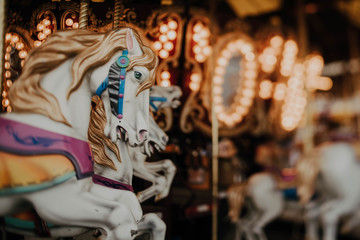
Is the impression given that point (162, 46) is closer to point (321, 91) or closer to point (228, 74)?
point (228, 74)

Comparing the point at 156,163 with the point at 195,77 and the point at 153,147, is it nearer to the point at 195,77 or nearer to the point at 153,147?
the point at 153,147

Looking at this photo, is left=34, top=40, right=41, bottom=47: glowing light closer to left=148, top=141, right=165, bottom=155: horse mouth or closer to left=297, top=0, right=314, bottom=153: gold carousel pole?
left=148, top=141, right=165, bottom=155: horse mouth

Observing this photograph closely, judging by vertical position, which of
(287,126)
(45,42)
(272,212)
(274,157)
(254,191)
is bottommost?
(272,212)

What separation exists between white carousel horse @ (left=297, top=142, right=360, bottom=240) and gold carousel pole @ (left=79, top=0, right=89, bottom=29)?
2009 millimetres

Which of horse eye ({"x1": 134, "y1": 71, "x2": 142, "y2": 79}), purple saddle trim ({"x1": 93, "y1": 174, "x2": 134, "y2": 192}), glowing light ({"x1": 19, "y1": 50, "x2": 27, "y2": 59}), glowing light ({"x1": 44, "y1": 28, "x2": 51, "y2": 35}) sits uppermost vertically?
glowing light ({"x1": 44, "y1": 28, "x2": 51, "y2": 35})

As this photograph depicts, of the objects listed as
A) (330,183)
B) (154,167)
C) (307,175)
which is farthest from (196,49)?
(330,183)

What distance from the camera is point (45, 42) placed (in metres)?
1.14

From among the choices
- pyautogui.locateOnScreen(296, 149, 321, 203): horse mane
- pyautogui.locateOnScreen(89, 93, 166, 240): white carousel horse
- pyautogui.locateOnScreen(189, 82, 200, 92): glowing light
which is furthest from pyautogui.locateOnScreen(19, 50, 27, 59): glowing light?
pyautogui.locateOnScreen(296, 149, 321, 203): horse mane

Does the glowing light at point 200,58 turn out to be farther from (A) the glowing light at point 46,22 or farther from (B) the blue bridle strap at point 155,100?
(A) the glowing light at point 46,22

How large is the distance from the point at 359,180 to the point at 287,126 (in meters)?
0.77

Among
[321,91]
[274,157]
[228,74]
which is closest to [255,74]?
[228,74]

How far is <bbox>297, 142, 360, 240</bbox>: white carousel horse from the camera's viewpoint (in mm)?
2615

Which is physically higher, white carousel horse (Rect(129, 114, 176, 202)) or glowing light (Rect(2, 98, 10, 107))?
glowing light (Rect(2, 98, 10, 107))

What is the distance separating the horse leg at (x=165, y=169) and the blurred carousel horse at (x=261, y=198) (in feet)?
2.98
